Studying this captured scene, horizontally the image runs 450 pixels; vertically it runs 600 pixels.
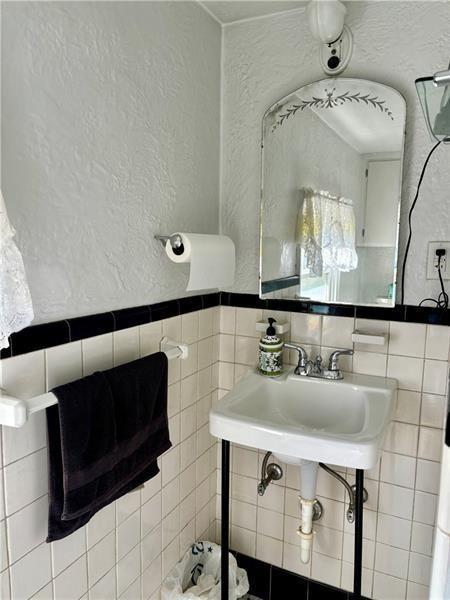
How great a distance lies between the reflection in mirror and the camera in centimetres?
138

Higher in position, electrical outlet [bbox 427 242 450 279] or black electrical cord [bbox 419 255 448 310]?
electrical outlet [bbox 427 242 450 279]

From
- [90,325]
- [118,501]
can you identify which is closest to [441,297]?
[90,325]

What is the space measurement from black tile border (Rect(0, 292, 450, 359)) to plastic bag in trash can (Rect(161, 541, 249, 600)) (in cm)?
97

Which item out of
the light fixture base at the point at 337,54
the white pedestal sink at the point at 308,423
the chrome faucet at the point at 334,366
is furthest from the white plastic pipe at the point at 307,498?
the light fixture base at the point at 337,54

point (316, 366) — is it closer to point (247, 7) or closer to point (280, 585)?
point (280, 585)

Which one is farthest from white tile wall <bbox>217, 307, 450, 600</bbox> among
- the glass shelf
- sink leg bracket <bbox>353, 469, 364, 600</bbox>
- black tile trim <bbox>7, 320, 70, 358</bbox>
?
black tile trim <bbox>7, 320, 70, 358</bbox>

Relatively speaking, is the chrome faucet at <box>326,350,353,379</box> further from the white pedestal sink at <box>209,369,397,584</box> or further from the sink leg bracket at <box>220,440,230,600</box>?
the sink leg bracket at <box>220,440,230,600</box>

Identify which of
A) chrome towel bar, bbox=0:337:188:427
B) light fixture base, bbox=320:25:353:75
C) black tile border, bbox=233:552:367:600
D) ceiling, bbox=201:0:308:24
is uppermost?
ceiling, bbox=201:0:308:24

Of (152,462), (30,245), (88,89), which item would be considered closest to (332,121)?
(88,89)

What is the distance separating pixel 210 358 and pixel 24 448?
2.80 ft

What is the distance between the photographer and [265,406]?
146 centimetres

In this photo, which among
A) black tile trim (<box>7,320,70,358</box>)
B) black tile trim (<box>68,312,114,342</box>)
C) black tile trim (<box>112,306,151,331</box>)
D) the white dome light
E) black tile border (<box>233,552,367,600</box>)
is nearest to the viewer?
black tile trim (<box>7,320,70,358</box>)

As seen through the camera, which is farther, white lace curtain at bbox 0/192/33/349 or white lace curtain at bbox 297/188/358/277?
white lace curtain at bbox 297/188/358/277

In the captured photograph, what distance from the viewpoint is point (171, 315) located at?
139cm
